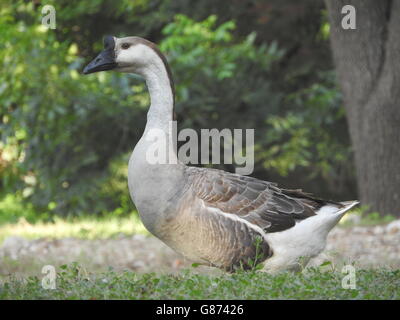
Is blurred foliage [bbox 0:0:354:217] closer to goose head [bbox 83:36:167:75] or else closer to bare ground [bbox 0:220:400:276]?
bare ground [bbox 0:220:400:276]

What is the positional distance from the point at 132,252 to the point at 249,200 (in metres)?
3.42

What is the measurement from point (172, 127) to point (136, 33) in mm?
8551

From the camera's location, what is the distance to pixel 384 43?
8.72 meters

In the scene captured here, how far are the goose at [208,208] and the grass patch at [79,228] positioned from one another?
14.6 ft

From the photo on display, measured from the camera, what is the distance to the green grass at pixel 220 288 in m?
3.52

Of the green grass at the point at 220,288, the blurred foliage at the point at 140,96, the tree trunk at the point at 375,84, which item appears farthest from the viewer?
the blurred foliage at the point at 140,96

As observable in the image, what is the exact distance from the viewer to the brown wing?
4.49 metres

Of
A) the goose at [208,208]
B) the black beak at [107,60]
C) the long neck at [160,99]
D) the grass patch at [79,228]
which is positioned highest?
the black beak at [107,60]

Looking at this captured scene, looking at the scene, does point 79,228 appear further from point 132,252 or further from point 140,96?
point 140,96

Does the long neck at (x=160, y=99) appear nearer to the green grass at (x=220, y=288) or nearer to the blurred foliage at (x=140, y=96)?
the green grass at (x=220, y=288)

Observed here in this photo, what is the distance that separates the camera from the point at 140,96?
11.3m

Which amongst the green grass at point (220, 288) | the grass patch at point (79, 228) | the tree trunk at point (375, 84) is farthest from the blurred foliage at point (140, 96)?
the green grass at point (220, 288)
